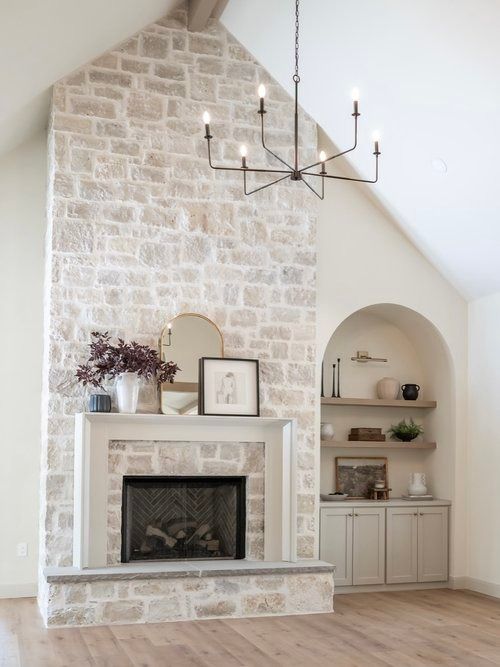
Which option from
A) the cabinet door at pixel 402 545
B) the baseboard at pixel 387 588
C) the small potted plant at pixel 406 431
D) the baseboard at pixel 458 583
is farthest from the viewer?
the small potted plant at pixel 406 431

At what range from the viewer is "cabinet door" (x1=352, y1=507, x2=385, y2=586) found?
766cm

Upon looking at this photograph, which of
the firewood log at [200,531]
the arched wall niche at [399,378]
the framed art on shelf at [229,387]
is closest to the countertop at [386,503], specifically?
the arched wall niche at [399,378]

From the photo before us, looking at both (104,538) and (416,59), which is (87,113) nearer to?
(416,59)

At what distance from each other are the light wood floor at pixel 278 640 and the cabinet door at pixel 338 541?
61cm

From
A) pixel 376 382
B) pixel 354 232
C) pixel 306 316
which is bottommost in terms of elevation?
pixel 376 382

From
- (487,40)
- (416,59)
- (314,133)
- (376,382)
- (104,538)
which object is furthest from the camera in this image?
(376,382)

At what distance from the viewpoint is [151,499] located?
22.4 ft

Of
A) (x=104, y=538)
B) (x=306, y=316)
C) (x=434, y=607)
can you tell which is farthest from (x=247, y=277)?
(x=434, y=607)

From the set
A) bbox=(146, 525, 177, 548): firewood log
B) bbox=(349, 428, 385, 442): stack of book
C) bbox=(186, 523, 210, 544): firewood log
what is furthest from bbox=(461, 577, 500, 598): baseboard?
bbox=(146, 525, 177, 548): firewood log

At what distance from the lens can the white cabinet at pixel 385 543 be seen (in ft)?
24.9

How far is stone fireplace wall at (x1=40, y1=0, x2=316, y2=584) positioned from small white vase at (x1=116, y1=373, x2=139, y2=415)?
346mm

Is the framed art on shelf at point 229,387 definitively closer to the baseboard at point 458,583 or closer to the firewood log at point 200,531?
the firewood log at point 200,531

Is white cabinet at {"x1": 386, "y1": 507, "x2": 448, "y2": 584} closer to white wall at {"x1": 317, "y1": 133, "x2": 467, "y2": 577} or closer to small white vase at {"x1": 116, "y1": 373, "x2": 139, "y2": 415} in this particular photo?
white wall at {"x1": 317, "y1": 133, "x2": 467, "y2": 577}

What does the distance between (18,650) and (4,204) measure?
11.7 ft
